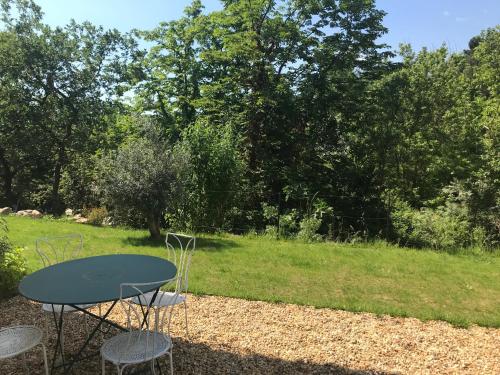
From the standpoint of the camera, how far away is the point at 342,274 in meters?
5.87

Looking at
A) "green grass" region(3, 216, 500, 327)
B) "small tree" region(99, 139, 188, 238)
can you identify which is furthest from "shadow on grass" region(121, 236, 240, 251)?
"small tree" region(99, 139, 188, 238)

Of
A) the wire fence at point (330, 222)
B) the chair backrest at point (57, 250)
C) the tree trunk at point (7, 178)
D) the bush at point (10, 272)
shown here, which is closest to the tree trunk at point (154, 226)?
the wire fence at point (330, 222)

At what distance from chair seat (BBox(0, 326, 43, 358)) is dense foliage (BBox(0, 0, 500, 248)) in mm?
4806

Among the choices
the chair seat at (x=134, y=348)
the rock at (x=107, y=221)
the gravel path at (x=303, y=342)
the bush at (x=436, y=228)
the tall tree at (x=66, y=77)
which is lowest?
the rock at (x=107, y=221)

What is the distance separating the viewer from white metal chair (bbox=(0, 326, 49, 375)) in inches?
99.6

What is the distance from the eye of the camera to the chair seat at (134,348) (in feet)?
7.84

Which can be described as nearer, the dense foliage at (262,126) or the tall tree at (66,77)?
the dense foliage at (262,126)

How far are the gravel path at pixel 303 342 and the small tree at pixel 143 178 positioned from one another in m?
3.31

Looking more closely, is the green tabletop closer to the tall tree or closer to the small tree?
the small tree

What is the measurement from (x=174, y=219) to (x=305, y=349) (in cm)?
624

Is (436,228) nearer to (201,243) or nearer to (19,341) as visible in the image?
(201,243)

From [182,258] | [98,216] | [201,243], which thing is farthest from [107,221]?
[182,258]

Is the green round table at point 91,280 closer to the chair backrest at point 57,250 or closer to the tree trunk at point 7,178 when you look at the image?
the chair backrest at point 57,250

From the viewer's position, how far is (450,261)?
6.81 metres
